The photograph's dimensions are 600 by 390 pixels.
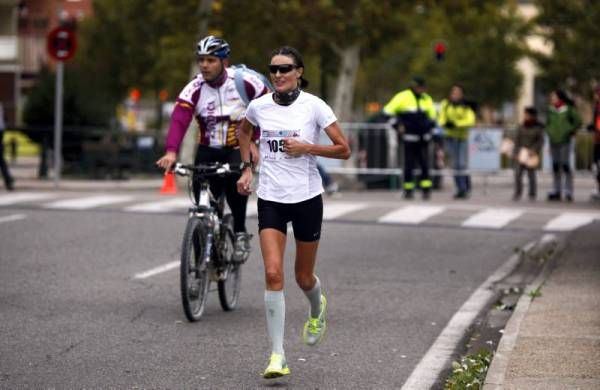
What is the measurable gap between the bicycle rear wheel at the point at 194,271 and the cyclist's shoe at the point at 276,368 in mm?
2104

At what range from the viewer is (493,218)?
20.5 m

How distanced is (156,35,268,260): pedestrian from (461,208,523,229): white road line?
29.0 feet

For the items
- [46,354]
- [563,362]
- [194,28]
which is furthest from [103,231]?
[194,28]

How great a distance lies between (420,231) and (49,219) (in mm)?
4512

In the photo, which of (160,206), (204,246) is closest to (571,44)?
(160,206)

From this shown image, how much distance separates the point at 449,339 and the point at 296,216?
1.97 metres

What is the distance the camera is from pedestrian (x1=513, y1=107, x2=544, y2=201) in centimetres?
2520

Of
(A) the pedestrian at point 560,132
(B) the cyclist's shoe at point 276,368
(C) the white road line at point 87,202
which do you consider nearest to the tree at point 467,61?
(A) the pedestrian at point 560,132

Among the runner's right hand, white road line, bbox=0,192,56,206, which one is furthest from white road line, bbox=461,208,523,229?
the runner's right hand

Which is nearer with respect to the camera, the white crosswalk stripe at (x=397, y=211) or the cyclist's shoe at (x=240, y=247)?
the cyclist's shoe at (x=240, y=247)

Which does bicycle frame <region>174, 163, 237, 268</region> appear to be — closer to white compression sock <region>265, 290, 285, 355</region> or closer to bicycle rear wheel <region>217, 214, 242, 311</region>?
bicycle rear wheel <region>217, 214, 242, 311</region>

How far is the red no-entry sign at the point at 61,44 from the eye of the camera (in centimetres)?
2742

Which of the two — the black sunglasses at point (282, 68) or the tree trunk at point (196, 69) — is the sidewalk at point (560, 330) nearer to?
the black sunglasses at point (282, 68)

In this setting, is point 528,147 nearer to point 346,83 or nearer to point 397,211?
point 397,211
